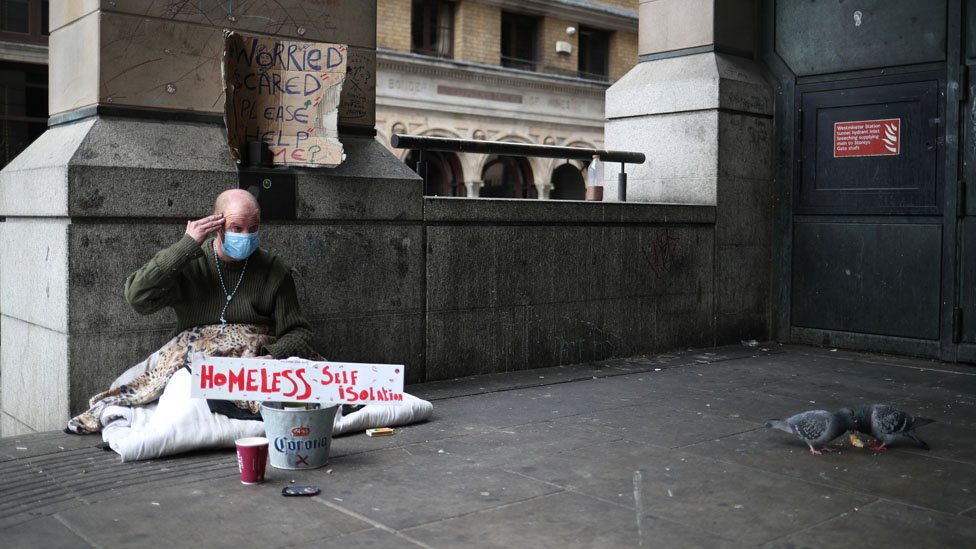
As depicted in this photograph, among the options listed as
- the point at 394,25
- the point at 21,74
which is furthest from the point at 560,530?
the point at 394,25

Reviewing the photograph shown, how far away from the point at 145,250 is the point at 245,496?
201cm

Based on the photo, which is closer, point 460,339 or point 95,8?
point 95,8

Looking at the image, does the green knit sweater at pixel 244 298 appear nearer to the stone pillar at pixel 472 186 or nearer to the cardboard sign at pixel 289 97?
the cardboard sign at pixel 289 97

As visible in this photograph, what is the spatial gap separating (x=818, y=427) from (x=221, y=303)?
3180 mm

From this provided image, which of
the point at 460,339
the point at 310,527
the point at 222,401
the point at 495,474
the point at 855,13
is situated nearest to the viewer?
the point at 310,527

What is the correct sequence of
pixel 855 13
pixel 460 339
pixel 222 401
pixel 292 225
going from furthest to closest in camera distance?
pixel 855 13
pixel 460 339
pixel 292 225
pixel 222 401

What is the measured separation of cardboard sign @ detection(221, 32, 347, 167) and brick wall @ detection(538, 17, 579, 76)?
22608mm

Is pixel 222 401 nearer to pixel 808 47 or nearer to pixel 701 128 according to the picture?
pixel 701 128

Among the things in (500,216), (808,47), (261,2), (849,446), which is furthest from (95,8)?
(808,47)

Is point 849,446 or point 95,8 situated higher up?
point 95,8

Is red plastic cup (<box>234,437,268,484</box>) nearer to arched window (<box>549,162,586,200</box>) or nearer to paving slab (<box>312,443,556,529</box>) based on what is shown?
paving slab (<box>312,443,556,529</box>)

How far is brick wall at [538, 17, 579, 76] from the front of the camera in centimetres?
2809

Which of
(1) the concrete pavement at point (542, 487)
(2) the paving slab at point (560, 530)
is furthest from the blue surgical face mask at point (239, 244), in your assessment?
(2) the paving slab at point (560, 530)

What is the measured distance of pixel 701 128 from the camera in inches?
347
